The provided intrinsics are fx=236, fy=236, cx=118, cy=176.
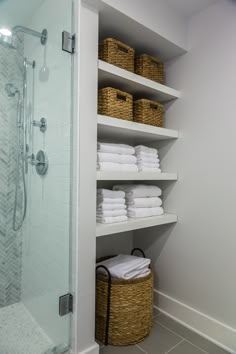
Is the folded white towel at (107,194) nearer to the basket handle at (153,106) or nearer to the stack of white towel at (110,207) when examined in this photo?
the stack of white towel at (110,207)

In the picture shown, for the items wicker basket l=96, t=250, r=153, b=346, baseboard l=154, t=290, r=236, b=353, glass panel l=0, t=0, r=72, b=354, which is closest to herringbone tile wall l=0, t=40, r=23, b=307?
glass panel l=0, t=0, r=72, b=354

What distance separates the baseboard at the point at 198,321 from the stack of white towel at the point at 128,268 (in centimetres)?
41

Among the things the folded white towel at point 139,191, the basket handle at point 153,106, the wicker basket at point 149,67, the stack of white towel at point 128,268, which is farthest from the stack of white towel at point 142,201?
the wicker basket at point 149,67

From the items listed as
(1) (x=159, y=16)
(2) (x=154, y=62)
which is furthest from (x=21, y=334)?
(1) (x=159, y=16)

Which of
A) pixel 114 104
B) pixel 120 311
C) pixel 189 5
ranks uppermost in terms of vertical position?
pixel 189 5

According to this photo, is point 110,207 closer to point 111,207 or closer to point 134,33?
point 111,207

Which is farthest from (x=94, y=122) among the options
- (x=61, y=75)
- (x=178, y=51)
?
(x=178, y=51)

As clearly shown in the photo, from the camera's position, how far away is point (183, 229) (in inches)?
69.0

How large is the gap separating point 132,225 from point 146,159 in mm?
504

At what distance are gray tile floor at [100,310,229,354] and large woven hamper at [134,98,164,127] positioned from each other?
1.44m

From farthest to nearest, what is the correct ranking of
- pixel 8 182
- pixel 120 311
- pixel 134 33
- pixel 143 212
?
pixel 8 182 < pixel 143 212 < pixel 134 33 < pixel 120 311

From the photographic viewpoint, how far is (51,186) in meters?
1.46

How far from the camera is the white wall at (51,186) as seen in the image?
1331 millimetres

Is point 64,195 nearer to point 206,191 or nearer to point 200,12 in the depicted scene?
point 206,191
